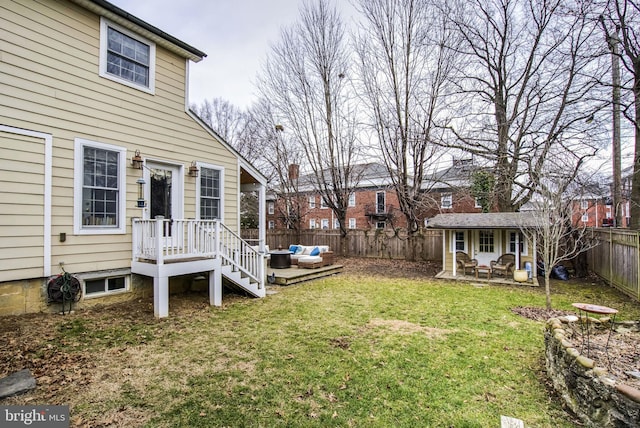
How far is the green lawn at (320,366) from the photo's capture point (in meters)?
2.95

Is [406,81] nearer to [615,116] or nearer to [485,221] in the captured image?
[485,221]

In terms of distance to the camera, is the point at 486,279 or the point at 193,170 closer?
the point at 193,170

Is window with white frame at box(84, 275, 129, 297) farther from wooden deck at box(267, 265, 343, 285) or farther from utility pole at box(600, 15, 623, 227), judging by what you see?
utility pole at box(600, 15, 623, 227)

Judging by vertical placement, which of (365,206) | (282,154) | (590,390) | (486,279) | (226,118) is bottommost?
(486,279)

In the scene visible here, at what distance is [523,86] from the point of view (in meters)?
12.0

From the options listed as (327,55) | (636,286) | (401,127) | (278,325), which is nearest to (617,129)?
(636,286)

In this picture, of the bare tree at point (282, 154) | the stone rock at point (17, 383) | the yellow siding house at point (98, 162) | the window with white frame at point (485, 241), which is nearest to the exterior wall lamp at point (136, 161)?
the yellow siding house at point (98, 162)

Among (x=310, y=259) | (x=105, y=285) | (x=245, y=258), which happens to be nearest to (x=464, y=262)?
(x=310, y=259)

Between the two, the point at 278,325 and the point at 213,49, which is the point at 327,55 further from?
the point at 278,325

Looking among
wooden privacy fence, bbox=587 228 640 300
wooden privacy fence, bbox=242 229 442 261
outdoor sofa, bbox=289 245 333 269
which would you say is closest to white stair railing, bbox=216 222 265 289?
outdoor sofa, bbox=289 245 333 269

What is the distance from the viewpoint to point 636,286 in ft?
24.0

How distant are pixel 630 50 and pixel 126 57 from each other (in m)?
14.1

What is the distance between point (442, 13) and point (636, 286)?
11586mm

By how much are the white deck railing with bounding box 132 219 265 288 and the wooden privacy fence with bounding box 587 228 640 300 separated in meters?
9.03
